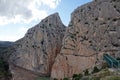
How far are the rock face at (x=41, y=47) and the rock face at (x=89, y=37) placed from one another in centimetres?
763

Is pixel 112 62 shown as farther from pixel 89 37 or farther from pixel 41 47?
pixel 41 47

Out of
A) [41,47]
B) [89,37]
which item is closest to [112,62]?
[89,37]

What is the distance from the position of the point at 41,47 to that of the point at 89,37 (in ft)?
76.4

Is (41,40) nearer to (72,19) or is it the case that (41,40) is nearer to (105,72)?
(72,19)

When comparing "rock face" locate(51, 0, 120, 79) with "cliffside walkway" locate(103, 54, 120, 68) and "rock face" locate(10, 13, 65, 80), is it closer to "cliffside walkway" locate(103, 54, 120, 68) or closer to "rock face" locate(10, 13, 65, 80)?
"cliffside walkway" locate(103, 54, 120, 68)

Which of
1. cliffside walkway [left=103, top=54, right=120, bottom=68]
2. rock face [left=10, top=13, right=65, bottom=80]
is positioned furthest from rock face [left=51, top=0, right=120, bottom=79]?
rock face [left=10, top=13, right=65, bottom=80]

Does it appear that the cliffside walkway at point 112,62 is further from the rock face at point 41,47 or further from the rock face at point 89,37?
the rock face at point 41,47

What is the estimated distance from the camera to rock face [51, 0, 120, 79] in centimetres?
8269

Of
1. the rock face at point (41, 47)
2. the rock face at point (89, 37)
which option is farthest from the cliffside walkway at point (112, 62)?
the rock face at point (41, 47)

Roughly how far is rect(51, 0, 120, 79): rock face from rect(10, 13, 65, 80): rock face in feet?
25.0

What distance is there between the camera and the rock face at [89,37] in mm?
82688

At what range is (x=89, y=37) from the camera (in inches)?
3497

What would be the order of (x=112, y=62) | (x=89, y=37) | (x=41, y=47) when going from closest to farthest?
(x=112, y=62) → (x=89, y=37) → (x=41, y=47)

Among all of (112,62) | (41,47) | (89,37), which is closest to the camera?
(112,62)
